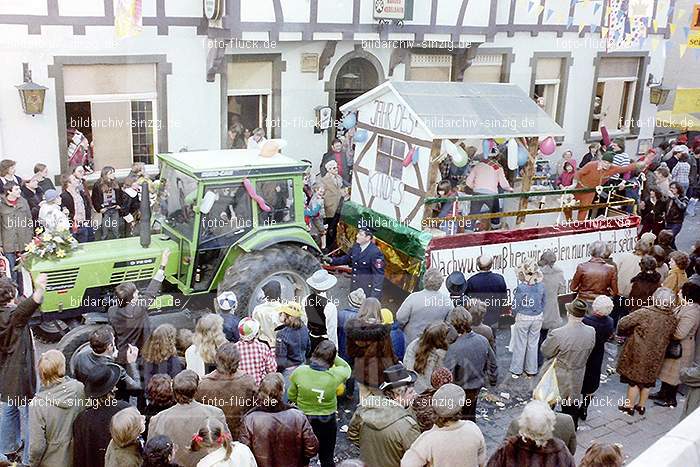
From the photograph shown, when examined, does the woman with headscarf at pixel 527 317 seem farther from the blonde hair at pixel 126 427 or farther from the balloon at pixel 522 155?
the blonde hair at pixel 126 427

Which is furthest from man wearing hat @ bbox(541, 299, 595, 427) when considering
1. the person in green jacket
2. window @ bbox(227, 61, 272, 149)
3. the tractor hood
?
window @ bbox(227, 61, 272, 149)

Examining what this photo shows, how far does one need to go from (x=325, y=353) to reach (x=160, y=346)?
128 cm

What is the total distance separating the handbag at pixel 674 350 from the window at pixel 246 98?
26.5 feet

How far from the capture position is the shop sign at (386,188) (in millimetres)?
9547

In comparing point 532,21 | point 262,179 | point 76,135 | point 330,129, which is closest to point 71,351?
point 262,179

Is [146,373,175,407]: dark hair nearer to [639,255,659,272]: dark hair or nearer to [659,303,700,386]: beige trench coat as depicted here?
[659,303,700,386]: beige trench coat

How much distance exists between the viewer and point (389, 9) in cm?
1277

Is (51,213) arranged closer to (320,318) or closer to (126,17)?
(320,318)

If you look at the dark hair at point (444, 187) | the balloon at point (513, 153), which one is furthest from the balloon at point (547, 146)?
the dark hair at point (444, 187)

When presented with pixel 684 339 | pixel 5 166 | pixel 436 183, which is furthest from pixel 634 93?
pixel 5 166

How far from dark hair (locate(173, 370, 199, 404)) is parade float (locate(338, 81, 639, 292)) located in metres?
4.58

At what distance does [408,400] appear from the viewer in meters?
4.86

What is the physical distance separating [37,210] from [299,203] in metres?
3.62

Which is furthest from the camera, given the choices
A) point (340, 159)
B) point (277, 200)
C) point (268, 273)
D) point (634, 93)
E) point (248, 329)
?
point (634, 93)
